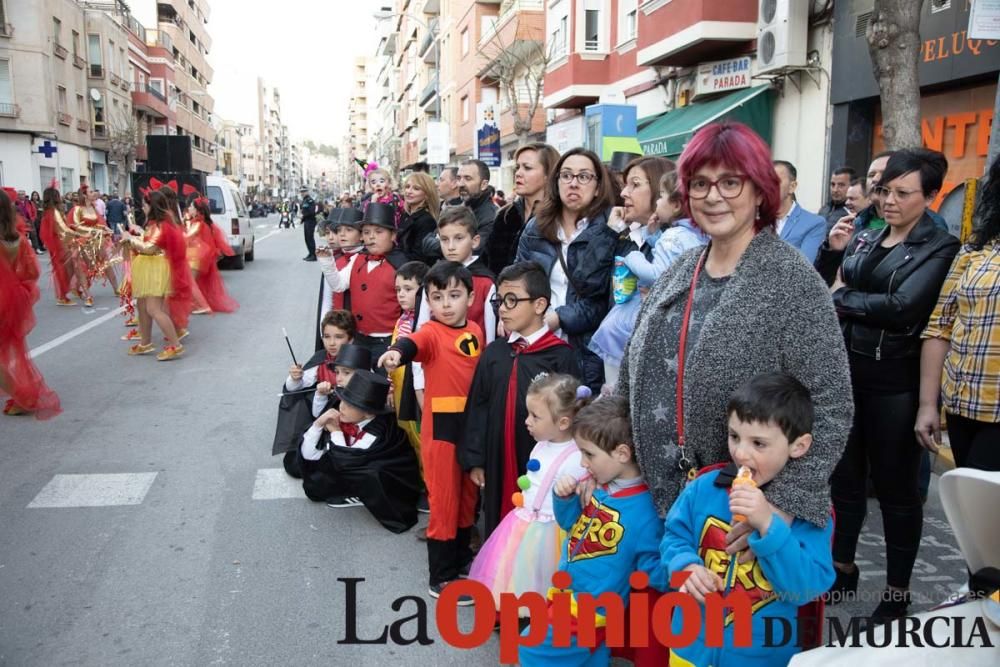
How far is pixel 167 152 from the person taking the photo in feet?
78.5

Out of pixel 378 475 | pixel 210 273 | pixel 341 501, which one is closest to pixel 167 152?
pixel 210 273

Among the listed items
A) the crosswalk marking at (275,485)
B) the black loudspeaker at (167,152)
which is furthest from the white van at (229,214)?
the crosswalk marking at (275,485)

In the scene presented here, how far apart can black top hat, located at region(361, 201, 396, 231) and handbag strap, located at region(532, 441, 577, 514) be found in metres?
2.85

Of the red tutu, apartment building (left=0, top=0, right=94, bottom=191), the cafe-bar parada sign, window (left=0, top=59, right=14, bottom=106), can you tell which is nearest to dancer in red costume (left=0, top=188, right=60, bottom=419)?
the red tutu

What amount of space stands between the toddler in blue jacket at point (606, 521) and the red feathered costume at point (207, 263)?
33.4ft

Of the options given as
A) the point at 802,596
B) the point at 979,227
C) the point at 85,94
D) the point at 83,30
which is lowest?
the point at 802,596

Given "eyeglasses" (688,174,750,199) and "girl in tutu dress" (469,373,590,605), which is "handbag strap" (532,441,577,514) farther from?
"eyeglasses" (688,174,750,199)

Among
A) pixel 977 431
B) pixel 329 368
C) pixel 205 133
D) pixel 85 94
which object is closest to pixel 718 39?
pixel 329 368

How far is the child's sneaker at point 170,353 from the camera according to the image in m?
9.47

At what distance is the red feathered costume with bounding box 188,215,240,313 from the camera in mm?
11977

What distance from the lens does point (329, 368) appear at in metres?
5.44

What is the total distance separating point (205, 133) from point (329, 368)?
80159 mm

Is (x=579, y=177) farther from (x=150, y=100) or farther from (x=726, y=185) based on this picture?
(x=150, y=100)

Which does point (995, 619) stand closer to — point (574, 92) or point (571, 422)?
point (571, 422)
